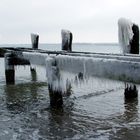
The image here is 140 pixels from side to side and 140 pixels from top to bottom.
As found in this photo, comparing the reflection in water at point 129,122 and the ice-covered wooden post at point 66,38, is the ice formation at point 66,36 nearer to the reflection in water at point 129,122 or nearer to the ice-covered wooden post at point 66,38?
the ice-covered wooden post at point 66,38

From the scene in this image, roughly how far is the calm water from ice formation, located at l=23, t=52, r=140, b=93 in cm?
22

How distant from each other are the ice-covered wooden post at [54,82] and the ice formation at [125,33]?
194 cm

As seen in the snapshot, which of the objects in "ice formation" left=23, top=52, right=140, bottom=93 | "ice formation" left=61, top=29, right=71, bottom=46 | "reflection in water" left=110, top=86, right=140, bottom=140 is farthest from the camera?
"ice formation" left=61, top=29, right=71, bottom=46

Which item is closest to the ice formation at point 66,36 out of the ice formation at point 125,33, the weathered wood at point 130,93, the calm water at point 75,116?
the calm water at point 75,116

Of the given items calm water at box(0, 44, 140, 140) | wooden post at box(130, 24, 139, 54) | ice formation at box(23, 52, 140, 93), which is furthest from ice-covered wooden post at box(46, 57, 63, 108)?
wooden post at box(130, 24, 139, 54)

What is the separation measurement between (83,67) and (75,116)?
1925 millimetres

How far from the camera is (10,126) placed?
7.91 meters

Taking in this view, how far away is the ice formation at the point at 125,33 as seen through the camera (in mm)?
8867

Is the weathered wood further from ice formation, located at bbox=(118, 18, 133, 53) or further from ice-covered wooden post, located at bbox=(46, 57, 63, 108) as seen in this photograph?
ice-covered wooden post, located at bbox=(46, 57, 63, 108)

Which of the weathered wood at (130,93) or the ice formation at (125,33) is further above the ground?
the ice formation at (125,33)

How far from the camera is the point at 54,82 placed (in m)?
8.89

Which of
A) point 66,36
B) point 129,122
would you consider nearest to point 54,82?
point 129,122

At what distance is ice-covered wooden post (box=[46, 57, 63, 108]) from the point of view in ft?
28.4

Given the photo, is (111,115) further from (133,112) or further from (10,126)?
(10,126)
